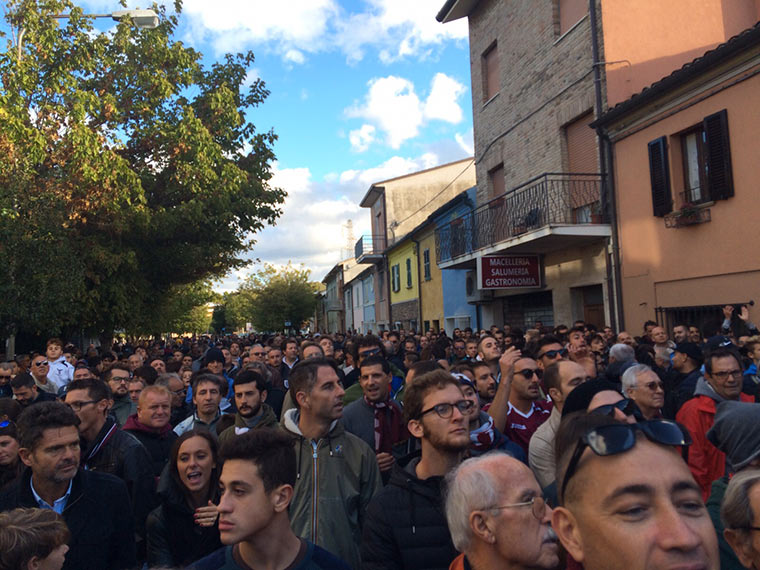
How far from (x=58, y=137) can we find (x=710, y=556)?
17.5 metres

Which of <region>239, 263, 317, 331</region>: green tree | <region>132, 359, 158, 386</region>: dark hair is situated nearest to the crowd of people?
<region>132, 359, 158, 386</region>: dark hair

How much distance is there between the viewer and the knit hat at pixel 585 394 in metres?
3.33

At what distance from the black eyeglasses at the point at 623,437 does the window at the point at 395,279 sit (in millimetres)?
29739

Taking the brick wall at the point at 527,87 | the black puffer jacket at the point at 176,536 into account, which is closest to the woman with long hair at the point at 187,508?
the black puffer jacket at the point at 176,536

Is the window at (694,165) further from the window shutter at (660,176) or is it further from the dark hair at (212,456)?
the dark hair at (212,456)

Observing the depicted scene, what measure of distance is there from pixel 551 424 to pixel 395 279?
28.5m

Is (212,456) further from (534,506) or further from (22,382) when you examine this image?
(22,382)

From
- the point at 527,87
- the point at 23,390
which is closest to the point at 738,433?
the point at 23,390

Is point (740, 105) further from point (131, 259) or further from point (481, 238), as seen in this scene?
point (131, 259)

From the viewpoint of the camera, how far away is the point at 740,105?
31.3 feet

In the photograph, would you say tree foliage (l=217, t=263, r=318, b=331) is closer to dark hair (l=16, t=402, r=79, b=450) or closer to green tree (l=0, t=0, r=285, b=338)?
green tree (l=0, t=0, r=285, b=338)

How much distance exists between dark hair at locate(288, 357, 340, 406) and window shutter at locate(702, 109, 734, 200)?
843 cm

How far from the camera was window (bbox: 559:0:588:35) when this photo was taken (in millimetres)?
13677

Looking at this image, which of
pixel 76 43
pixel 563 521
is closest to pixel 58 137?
pixel 76 43
